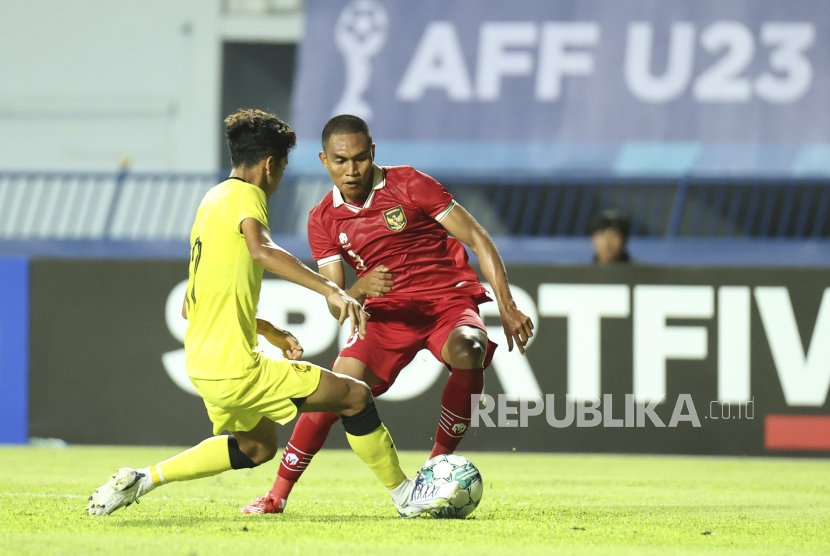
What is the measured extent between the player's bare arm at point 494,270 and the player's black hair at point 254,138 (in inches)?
39.0

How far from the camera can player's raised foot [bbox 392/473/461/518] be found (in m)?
4.56

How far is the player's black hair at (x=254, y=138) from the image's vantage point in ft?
14.3

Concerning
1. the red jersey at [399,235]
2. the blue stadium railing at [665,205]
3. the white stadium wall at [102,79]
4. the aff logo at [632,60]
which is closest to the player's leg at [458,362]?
the red jersey at [399,235]

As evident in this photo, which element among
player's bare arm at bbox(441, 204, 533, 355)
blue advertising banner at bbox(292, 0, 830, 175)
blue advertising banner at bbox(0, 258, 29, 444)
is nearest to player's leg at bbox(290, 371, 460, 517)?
player's bare arm at bbox(441, 204, 533, 355)

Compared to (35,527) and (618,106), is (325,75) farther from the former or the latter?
(35,527)

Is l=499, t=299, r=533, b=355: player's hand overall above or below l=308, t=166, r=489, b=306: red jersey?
below

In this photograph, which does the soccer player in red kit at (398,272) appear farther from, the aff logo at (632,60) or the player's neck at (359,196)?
the aff logo at (632,60)

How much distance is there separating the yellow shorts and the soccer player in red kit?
0.63 m

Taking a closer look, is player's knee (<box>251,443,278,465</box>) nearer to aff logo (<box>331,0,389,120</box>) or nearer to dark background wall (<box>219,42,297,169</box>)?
aff logo (<box>331,0,389,120</box>)

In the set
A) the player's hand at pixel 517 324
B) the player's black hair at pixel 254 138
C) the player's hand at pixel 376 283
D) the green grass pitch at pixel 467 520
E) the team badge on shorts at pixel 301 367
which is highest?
the player's black hair at pixel 254 138

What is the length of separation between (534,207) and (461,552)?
7.87m

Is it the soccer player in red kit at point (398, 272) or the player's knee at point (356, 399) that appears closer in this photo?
the player's knee at point (356, 399)

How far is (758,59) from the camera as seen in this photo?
39.4 feet

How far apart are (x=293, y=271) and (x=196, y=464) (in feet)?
3.37
